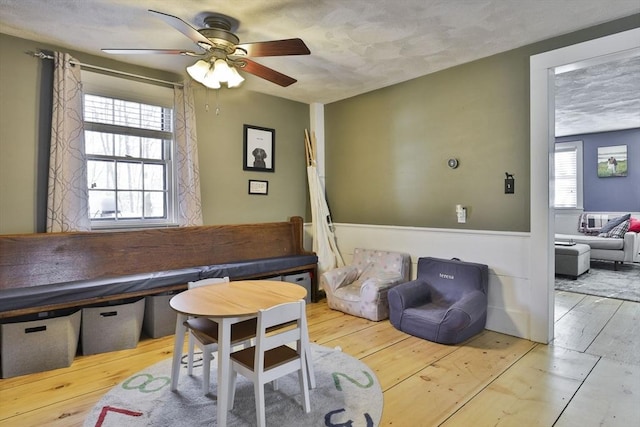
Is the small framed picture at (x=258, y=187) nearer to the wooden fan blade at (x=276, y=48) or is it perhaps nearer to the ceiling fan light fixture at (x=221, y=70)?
the ceiling fan light fixture at (x=221, y=70)

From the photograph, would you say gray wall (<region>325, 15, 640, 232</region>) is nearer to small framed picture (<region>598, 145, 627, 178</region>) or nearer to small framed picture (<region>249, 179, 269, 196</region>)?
small framed picture (<region>249, 179, 269, 196</region>)

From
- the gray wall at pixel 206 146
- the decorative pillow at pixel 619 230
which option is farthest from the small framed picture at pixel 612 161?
the gray wall at pixel 206 146

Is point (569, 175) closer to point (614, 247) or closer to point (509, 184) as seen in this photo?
point (614, 247)

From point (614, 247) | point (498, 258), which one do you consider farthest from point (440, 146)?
point (614, 247)

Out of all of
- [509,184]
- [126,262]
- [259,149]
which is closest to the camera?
[509,184]

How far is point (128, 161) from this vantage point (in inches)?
142

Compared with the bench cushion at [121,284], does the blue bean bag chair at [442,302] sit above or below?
below

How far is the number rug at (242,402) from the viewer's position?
6.59 feet

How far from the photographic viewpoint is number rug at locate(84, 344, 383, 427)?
2.01 m

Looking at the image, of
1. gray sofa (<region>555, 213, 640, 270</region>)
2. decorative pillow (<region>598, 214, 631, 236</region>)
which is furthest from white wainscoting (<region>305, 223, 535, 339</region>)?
decorative pillow (<region>598, 214, 631, 236</region>)

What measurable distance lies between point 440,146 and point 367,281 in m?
1.66

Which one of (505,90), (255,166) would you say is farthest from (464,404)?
(255,166)

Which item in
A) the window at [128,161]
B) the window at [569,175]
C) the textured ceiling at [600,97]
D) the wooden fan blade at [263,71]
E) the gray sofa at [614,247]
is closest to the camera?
the wooden fan blade at [263,71]

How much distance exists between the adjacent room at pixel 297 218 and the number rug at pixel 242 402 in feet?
0.06
